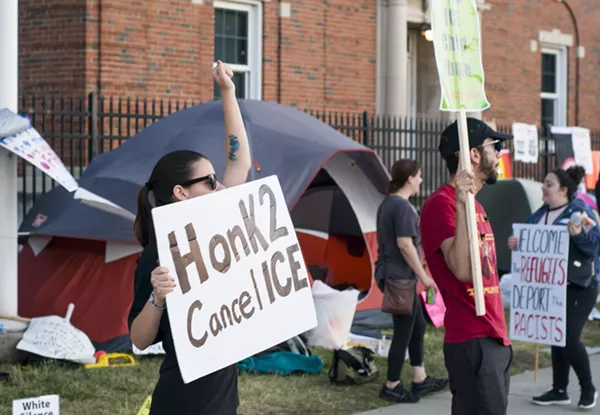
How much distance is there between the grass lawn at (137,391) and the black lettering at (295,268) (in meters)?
3.61

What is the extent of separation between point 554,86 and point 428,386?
1563 centimetres

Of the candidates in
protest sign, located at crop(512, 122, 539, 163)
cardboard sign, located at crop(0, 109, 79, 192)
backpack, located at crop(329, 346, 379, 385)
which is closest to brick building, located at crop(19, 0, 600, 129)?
protest sign, located at crop(512, 122, 539, 163)

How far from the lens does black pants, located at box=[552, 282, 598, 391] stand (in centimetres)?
774

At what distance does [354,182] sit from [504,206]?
3711 millimetres

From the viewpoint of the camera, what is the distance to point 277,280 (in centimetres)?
388

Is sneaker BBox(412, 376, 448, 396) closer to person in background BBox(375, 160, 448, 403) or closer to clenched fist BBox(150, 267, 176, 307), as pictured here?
person in background BBox(375, 160, 448, 403)

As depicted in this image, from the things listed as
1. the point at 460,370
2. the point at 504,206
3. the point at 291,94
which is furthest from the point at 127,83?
the point at 460,370

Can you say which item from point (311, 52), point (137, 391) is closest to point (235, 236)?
point (137, 391)

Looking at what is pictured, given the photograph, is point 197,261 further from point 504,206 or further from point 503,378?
point 504,206

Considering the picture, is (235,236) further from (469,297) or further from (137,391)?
(137,391)

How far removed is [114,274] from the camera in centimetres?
943

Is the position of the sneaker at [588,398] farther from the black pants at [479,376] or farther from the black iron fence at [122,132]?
the black iron fence at [122,132]

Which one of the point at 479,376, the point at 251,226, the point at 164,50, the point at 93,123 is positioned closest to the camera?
the point at 251,226

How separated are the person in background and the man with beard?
327cm
